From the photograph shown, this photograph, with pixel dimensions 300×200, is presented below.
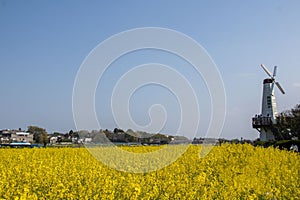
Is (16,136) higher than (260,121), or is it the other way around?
(260,121)

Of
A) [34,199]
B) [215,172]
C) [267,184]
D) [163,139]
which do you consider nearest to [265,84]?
[163,139]

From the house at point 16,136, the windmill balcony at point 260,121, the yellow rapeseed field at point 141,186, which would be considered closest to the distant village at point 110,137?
the house at point 16,136

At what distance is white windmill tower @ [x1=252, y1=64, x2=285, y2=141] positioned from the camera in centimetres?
3897

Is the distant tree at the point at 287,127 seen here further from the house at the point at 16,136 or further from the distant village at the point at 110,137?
the house at the point at 16,136

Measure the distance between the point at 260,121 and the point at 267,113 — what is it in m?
2.50

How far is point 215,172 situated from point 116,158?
5562 mm

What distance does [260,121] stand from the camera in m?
38.8

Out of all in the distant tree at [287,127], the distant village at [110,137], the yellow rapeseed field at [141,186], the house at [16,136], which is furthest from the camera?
the house at [16,136]

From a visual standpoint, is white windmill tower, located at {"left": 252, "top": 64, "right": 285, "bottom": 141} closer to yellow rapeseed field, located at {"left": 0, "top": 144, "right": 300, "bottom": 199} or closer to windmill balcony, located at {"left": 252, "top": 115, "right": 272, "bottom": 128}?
windmill balcony, located at {"left": 252, "top": 115, "right": 272, "bottom": 128}

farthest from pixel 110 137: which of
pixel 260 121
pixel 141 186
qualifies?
pixel 260 121

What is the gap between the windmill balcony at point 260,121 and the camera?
3872cm

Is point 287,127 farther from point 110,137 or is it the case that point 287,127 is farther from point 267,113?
point 110,137

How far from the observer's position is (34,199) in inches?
200

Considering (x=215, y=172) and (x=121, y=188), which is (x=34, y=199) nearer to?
(x=121, y=188)
